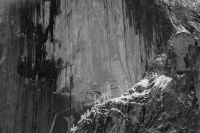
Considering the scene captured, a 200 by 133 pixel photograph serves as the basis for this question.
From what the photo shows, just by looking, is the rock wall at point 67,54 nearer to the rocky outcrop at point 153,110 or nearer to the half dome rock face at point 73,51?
the half dome rock face at point 73,51

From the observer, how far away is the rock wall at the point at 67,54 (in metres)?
49.5

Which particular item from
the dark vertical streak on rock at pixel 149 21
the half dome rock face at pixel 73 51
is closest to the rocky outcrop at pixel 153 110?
the half dome rock face at pixel 73 51

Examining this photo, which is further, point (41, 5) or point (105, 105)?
point (41, 5)

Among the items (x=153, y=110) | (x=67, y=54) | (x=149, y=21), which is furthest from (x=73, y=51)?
(x=153, y=110)

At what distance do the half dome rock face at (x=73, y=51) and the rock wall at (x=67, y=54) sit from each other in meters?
0.09

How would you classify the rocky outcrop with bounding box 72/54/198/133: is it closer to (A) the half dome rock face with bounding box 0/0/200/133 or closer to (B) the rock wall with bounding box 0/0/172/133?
(A) the half dome rock face with bounding box 0/0/200/133

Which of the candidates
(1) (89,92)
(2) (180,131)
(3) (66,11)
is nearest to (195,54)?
(2) (180,131)

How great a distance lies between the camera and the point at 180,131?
30859 mm

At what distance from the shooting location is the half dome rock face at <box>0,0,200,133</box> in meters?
49.4

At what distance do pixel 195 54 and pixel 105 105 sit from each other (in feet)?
25.3

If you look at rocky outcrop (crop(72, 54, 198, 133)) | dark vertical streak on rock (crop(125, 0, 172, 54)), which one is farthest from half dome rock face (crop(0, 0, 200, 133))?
rocky outcrop (crop(72, 54, 198, 133))

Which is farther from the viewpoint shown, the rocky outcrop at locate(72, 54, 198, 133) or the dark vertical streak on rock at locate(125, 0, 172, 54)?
the dark vertical streak on rock at locate(125, 0, 172, 54)

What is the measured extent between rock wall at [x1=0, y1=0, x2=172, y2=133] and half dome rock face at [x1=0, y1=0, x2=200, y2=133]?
3.4 inches

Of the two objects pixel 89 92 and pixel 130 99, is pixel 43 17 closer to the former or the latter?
pixel 89 92
